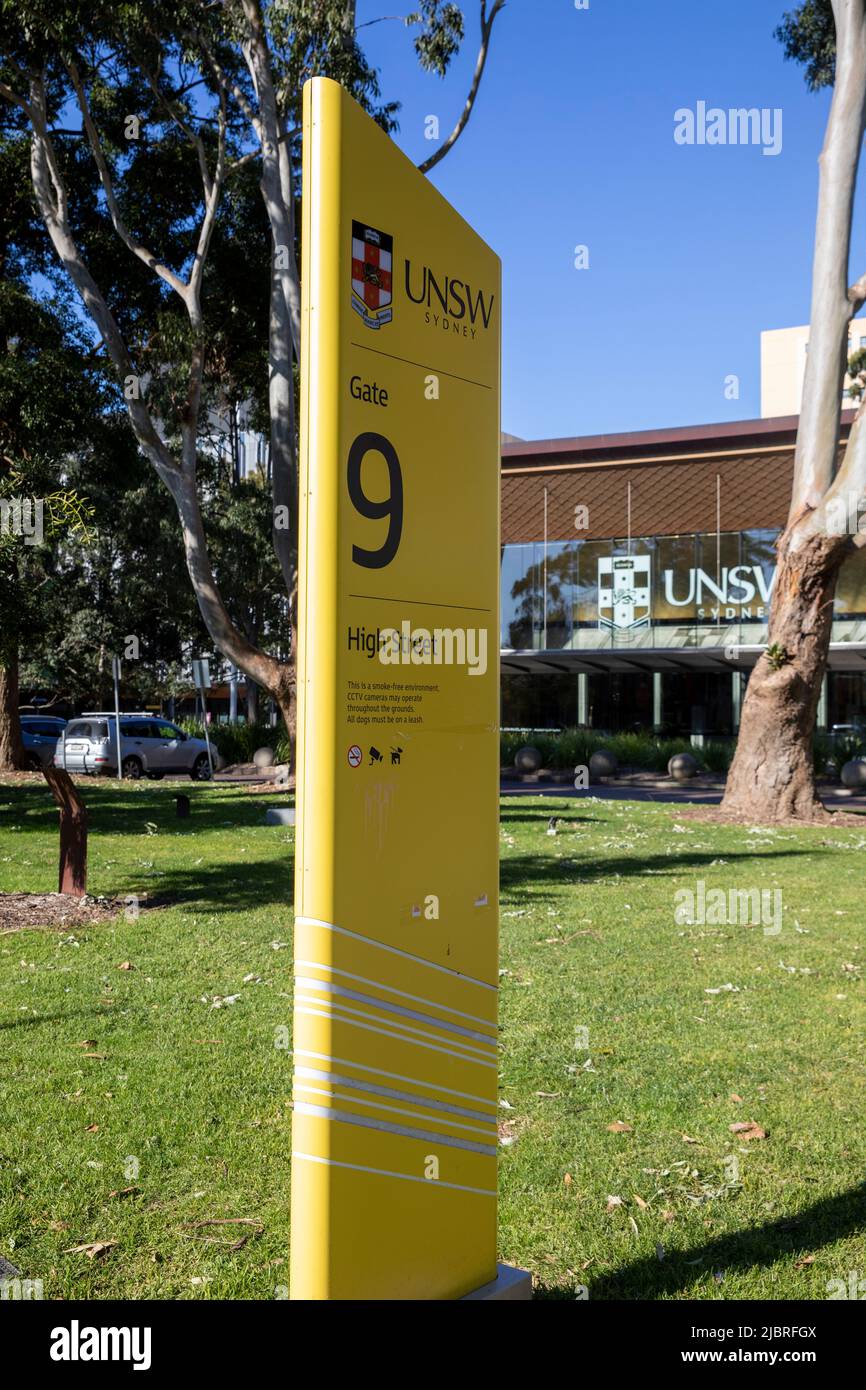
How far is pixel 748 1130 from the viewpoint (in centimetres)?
496

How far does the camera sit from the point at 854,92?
1711cm

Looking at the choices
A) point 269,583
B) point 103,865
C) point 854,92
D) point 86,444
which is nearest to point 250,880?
point 103,865

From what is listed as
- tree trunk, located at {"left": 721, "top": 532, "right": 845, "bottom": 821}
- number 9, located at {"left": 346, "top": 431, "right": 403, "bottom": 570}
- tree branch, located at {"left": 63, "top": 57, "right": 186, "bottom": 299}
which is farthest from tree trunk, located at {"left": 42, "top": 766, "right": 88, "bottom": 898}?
tree trunk, located at {"left": 721, "top": 532, "right": 845, "bottom": 821}

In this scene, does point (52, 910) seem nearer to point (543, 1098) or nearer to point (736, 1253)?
point (543, 1098)

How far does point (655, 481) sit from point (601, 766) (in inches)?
419

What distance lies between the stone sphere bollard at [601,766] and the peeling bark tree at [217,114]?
10.8 meters

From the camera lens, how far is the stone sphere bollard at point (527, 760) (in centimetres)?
2902

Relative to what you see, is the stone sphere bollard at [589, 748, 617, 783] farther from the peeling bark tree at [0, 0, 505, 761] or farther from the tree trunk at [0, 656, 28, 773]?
the tree trunk at [0, 656, 28, 773]

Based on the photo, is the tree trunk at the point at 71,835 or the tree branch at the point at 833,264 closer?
the tree trunk at the point at 71,835

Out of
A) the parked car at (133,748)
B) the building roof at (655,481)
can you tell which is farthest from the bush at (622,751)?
the parked car at (133,748)

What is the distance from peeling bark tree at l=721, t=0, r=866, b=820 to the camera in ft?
56.2

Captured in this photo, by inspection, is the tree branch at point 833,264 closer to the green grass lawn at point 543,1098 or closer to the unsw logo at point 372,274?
the green grass lawn at point 543,1098

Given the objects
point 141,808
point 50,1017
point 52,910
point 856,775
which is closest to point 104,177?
point 141,808

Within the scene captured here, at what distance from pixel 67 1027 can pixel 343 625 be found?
4.25m
